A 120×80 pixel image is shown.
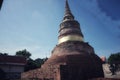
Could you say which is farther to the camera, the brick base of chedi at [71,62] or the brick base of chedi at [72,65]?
the brick base of chedi at [71,62]

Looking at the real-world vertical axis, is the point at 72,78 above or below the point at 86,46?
below

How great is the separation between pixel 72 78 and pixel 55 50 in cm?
584

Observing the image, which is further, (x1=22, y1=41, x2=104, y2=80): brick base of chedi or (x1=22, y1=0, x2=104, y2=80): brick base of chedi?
(x1=22, y1=0, x2=104, y2=80): brick base of chedi

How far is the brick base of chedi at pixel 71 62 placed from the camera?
45.0 feet

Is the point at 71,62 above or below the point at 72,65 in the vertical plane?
above

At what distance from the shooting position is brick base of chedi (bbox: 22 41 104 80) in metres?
13.6

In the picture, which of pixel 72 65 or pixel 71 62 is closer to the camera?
pixel 72 65

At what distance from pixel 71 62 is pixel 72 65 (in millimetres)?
586

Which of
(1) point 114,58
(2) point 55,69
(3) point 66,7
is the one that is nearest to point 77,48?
(2) point 55,69

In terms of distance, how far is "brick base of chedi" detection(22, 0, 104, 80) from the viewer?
13.7m

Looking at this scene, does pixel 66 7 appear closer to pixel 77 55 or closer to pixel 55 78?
pixel 77 55

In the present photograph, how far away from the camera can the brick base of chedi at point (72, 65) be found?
13.6 meters

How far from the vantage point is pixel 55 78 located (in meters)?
13.9

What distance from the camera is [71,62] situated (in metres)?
14.6
